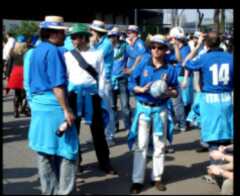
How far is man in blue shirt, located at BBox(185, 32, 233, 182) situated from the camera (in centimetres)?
568

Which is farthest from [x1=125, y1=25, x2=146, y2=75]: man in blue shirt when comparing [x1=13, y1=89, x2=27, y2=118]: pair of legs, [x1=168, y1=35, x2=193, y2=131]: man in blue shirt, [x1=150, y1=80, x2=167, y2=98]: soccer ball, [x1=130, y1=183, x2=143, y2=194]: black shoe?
[x1=130, y1=183, x2=143, y2=194]: black shoe

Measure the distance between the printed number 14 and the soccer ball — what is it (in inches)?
23.7

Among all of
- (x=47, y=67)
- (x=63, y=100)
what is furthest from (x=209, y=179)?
(x=47, y=67)

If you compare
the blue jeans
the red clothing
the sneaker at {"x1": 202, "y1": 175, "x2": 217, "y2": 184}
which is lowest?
the sneaker at {"x1": 202, "y1": 175, "x2": 217, "y2": 184}

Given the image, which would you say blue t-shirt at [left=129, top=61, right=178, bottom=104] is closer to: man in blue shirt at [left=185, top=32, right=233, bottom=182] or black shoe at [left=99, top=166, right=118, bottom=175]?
man in blue shirt at [left=185, top=32, right=233, bottom=182]

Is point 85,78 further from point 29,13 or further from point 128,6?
point 128,6

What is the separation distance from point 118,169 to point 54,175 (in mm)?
1564

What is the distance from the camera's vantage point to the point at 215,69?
567 cm

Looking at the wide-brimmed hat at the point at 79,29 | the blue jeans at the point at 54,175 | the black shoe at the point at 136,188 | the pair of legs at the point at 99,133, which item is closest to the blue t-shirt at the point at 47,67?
the blue jeans at the point at 54,175

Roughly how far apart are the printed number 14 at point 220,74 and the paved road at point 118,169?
1.15 metres

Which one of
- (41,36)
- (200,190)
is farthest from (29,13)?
(200,190)

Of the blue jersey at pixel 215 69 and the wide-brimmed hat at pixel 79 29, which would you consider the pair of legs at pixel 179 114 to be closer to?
the blue jersey at pixel 215 69

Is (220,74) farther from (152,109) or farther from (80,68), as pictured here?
(80,68)

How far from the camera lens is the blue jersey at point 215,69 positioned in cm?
566
